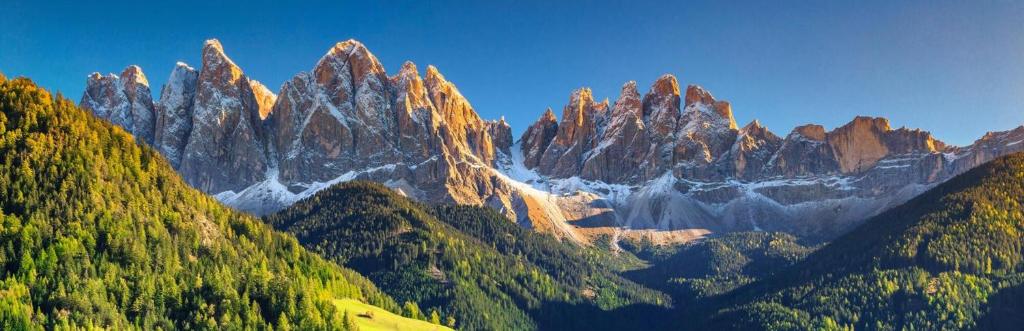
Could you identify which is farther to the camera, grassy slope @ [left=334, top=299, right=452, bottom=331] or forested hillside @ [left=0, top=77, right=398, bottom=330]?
grassy slope @ [left=334, top=299, right=452, bottom=331]

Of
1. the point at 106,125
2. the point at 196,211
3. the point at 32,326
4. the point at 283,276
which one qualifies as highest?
the point at 106,125

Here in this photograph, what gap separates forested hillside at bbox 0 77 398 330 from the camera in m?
113

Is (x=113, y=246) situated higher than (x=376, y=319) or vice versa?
(x=113, y=246)

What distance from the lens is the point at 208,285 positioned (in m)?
127

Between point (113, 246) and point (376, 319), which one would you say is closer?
point (113, 246)

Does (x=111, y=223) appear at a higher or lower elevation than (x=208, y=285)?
higher

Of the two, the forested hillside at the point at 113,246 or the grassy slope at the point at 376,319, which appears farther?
the grassy slope at the point at 376,319

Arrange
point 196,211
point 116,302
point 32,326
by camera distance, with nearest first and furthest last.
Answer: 1. point 32,326
2. point 116,302
3. point 196,211

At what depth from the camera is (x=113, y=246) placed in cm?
12450

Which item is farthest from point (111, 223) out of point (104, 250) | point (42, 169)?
point (42, 169)

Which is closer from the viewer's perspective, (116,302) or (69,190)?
(116,302)

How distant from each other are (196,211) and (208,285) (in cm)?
2259

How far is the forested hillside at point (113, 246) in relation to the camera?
113 metres

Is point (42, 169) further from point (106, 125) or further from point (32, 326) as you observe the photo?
point (32, 326)
